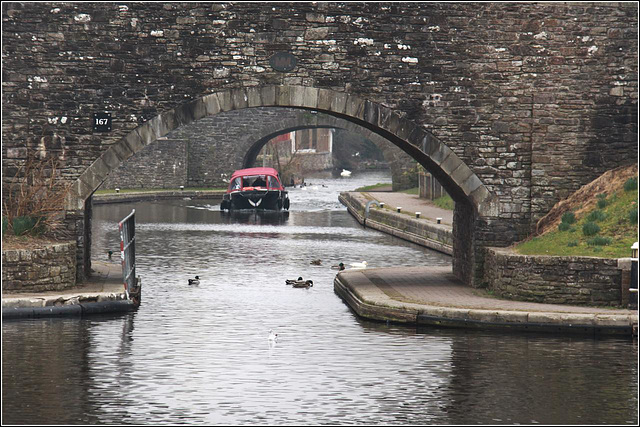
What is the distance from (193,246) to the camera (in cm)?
2739

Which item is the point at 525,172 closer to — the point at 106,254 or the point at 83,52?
the point at 83,52

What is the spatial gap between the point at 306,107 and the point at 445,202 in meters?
17.9

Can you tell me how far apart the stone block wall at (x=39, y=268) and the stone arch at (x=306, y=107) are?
2.60 feet

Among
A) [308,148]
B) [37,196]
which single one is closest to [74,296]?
[37,196]

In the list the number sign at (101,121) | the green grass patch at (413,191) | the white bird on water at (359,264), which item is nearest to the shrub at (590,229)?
the white bird on water at (359,264)

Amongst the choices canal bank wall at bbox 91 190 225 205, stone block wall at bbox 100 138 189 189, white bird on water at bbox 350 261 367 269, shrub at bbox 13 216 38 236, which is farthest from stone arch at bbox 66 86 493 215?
stone block wall at bbox 100 138 189 189

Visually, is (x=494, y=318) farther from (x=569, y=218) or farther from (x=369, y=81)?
(x=369, y=81)

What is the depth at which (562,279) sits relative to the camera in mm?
16547

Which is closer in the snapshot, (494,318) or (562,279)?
(494,318)

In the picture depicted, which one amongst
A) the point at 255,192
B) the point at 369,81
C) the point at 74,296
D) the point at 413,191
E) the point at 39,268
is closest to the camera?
the point at 74,296

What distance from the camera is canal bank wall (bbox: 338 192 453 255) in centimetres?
2722

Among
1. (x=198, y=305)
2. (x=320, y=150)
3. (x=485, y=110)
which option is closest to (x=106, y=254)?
(x=198, y=305)

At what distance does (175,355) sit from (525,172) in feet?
23.2

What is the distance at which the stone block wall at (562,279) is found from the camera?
53.5 ft
